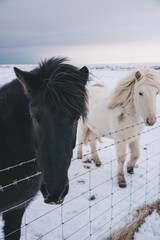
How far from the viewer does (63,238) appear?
2.65 metres

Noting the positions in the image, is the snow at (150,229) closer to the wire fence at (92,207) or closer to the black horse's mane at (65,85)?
the wire fence at (92,207)

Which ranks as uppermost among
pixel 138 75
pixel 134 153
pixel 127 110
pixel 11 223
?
pixel 138 75

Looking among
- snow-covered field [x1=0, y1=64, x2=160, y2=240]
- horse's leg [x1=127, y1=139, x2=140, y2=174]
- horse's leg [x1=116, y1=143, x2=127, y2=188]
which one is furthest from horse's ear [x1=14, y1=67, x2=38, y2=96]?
horse's leg [x1=127, y1=139, x2=140, y2=174]

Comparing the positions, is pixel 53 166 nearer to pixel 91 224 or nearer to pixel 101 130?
pixel 91 224

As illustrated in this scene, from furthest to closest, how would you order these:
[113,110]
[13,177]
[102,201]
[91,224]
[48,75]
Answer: [113,110] → [102,201] → [91,224] → [13,177] → [48,75]

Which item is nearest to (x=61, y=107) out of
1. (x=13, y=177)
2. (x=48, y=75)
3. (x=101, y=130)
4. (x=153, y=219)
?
(x=48, y=75)

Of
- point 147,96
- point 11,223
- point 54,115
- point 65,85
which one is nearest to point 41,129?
point 54,115

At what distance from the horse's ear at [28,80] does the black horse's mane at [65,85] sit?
8 centimetres

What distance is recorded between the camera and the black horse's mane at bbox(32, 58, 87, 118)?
1484 mm

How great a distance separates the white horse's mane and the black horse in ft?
6.86

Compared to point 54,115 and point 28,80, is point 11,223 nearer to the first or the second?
point 54,115

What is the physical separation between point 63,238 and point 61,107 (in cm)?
210

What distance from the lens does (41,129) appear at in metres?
1.47

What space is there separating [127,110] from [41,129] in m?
2.73
